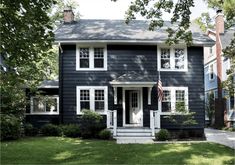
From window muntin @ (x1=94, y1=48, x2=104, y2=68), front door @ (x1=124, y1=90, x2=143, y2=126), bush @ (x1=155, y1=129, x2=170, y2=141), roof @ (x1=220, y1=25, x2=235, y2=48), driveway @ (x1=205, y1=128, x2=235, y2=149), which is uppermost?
roof @ (x1=220, y1=25, x2=235, y2=48)

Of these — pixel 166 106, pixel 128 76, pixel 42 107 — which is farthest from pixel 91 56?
pixel 166 106

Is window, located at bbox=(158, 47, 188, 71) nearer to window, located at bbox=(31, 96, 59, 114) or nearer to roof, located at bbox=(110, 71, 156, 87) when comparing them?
roof, located at bbox=(110, 71, 156, 87)

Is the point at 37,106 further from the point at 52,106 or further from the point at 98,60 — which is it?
the point at 98,60

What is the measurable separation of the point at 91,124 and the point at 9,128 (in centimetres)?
451

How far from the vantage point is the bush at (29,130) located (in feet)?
67.9

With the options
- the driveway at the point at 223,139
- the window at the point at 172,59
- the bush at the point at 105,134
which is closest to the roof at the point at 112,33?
the window at the point at 172,59

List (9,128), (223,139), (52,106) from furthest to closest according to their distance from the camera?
(52,106) → (223,139) → (9,128)

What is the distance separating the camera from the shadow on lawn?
11445mm

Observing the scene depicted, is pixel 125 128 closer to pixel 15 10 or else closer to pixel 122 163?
pixel 122 163

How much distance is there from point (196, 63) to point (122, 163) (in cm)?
1152

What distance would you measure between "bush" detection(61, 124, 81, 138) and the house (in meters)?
1.15

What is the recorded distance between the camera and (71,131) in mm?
19359

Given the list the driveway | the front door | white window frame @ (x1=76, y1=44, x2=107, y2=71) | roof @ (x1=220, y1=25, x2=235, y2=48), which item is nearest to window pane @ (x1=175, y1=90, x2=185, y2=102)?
the front door

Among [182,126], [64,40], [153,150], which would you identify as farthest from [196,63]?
[153,150]
